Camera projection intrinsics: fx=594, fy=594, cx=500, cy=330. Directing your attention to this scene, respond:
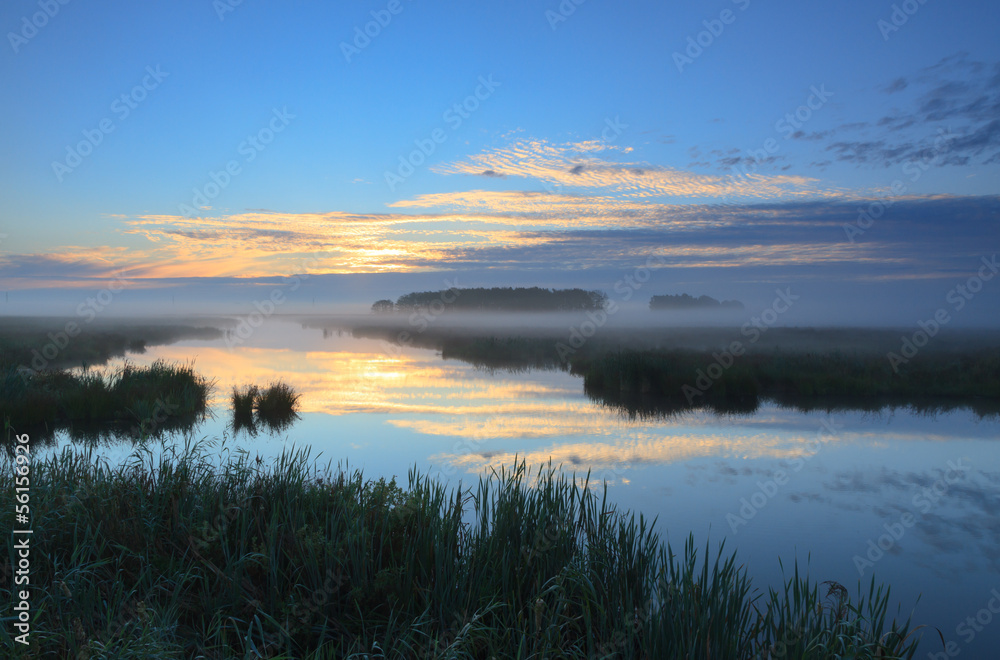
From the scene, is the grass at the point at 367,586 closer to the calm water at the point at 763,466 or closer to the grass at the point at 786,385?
the calm water at the point at 763,466

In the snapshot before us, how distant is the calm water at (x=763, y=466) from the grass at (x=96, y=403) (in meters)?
0.76

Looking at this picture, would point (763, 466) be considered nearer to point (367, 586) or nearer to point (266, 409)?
point (367, 586)

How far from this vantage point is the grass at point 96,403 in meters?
12.6

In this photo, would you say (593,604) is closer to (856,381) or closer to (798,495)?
(798,495)

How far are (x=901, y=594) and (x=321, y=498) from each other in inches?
253

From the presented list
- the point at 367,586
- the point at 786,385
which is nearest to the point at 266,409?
the point at 367,586

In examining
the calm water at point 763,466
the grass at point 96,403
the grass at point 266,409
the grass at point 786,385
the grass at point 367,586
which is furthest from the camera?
the grass at point 786,385

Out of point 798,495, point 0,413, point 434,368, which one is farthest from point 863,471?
point 434,368

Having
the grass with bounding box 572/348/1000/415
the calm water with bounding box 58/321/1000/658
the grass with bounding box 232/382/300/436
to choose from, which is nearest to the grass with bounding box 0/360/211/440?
the calm water with bounding box 58/321/1000/658

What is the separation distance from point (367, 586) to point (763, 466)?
9389 mm

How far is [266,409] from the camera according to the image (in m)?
15.4

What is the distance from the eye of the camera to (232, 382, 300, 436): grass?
14485 mm

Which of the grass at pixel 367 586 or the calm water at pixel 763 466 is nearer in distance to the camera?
the grass at pixel 367 586

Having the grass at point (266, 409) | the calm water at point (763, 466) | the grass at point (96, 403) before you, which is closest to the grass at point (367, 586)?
the calm water at point (763, 466)
